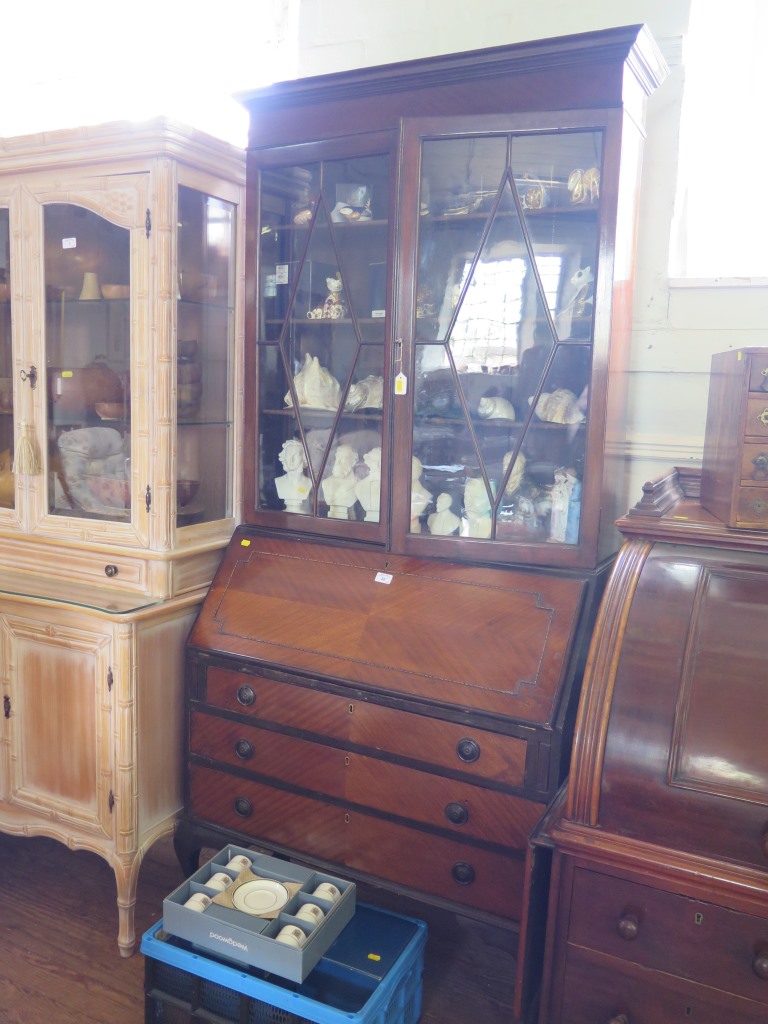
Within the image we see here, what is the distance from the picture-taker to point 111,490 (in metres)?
2.64

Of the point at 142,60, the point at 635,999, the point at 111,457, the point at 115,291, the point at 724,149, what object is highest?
the point at 142,60

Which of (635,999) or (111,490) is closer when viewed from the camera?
(635,999)

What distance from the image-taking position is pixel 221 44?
3213mm

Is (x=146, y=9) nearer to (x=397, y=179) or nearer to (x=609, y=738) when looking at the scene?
(x=397, y=179)

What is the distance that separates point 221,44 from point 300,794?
275 centimetres

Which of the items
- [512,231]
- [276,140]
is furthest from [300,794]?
[276,140]

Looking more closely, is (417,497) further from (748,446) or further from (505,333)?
(748,446)

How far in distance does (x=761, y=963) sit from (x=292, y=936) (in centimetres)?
99

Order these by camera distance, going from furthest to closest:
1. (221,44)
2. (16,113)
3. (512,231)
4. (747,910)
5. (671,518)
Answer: (16,113)
(221,44)
(512,231)
(671,518)
(747,910)

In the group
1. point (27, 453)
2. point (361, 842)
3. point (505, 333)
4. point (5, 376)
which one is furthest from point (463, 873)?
point (5, 376)

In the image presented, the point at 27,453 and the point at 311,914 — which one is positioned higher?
the point at 27,453

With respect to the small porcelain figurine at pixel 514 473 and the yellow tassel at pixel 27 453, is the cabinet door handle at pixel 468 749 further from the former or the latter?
the yellow tassel at pixel 27 453

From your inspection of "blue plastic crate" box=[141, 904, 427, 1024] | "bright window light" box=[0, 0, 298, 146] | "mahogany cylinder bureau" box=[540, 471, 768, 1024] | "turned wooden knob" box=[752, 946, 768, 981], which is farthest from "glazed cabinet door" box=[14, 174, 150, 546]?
"turned wooden knob" box=[752, 946, 768, 981]

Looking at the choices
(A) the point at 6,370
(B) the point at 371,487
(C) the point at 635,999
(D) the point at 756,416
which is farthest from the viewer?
(A) the point at 6,370
